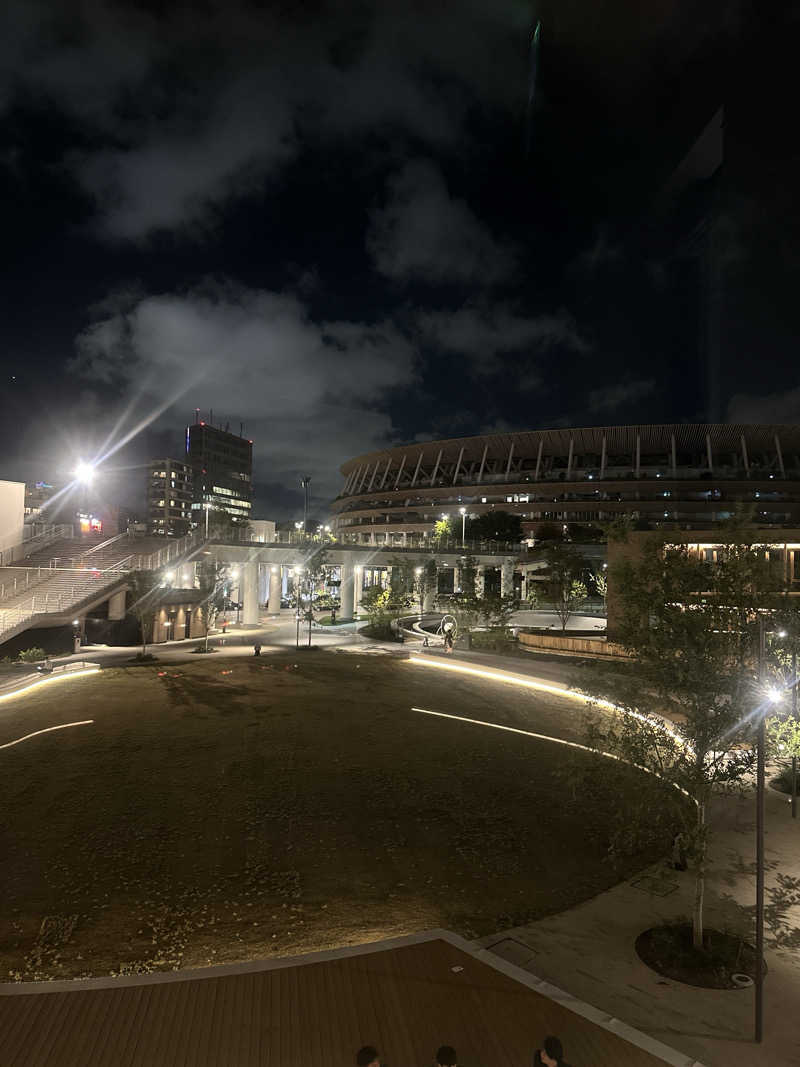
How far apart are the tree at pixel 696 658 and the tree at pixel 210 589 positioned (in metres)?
31.5

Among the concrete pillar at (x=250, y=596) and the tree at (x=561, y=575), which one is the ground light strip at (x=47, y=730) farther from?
the tree at (x=561, y=575)

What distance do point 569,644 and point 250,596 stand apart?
1019 inches

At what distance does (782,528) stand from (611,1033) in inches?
1158

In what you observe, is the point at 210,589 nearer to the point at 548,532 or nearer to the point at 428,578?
the point at 428,578

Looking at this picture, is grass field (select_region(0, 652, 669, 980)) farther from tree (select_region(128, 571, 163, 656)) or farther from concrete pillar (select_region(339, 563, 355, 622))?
concrete pillar (select_region(339, 563, 355, 622))

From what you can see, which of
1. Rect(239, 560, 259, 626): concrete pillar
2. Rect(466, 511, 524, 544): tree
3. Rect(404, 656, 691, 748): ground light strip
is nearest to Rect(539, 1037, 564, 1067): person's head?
Rect(404, 656, 691, 748): ground light strip

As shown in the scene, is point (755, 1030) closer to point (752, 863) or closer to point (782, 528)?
point (752, 863)

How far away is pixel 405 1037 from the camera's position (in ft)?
21.1

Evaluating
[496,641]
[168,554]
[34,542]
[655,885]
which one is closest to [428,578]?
[496,641]

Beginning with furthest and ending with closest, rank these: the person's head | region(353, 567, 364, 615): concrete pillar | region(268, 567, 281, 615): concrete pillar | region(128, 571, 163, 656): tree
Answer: region(268, 567, 281, 615): concrete pillar
region(353, 567, 364, 615): concrete pillar
region(128, 571, 163, 656): tree
the person's head

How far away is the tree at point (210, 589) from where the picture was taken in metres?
37.0

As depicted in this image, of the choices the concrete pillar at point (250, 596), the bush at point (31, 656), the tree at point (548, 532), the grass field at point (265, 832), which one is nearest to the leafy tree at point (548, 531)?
the tree at point (548, 532)

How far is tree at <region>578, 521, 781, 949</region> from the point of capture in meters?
8.59

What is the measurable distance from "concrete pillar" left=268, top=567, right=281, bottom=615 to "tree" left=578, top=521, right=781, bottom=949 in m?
49.0
